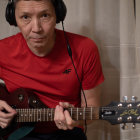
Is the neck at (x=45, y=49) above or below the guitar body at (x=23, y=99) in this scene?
above

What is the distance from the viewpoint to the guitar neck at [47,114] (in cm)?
87

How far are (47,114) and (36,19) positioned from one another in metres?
0.43

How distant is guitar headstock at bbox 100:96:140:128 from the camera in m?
0.77

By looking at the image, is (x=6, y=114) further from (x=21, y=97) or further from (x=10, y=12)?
(x=10, y=12)

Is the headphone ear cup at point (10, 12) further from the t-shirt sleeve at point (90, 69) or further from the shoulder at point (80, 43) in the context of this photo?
the t-shirt sleeve at point (90, 69)

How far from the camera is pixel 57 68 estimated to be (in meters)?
1.07

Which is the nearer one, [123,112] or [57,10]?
[123,112]

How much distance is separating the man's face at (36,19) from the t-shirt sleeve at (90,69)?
22cm

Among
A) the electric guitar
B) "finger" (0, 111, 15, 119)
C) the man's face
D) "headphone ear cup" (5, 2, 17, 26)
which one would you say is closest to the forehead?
the man's face

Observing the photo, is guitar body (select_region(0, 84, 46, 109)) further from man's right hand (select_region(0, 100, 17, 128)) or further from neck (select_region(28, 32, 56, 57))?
neck (select_region(28, 32, 56, 57))

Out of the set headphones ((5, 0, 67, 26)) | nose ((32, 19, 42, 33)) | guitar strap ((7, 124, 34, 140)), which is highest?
headphones ((5, 0, 67, 26))

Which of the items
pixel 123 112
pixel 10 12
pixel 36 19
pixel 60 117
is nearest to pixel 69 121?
pixel 60 117

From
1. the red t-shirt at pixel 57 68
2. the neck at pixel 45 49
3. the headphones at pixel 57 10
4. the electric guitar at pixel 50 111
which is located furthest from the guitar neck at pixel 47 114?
the headphones at pixel 57 10

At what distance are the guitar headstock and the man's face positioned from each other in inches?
16.8
